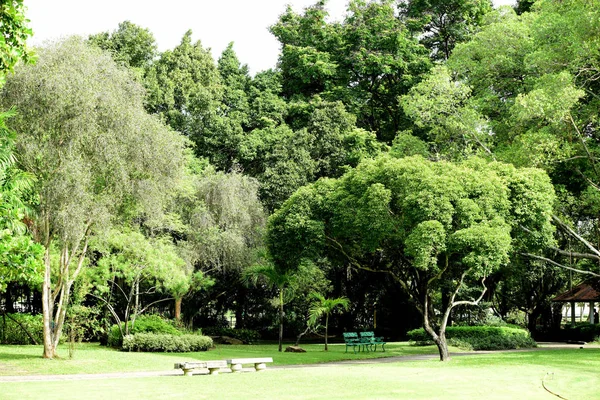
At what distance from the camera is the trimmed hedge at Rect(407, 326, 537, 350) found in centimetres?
2912

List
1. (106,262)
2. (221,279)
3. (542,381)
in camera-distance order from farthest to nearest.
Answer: (221,279), (106,262), (542,381)

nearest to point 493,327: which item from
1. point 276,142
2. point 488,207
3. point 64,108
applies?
point 488,207

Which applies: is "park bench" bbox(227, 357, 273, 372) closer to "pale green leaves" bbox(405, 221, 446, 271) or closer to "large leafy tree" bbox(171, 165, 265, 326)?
"pale green leaves" bbox(405, 221, 446, 271)

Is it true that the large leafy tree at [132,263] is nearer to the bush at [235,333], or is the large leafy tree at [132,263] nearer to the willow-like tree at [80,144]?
the willow-like tree at [80,144]

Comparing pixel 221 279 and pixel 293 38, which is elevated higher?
pixel 293 38

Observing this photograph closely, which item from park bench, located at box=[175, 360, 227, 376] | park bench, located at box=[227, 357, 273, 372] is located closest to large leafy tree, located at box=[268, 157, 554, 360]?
park bench, located at box=[227, 357, 273, 372]

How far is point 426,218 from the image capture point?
812 inches

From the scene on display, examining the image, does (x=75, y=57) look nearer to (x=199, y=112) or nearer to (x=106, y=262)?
(x=106, y=262)

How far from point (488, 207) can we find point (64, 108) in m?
13.0

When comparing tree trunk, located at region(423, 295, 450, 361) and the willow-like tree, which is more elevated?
the willow-like tree

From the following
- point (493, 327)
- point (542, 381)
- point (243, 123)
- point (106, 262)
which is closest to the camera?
point (542, 381)

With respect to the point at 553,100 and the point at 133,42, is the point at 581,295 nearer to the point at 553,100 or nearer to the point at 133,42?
the point at 553,100

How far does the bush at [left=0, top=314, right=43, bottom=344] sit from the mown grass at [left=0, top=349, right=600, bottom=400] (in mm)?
14004

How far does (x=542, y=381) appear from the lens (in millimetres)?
14812
